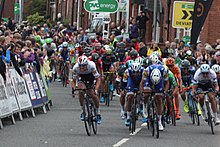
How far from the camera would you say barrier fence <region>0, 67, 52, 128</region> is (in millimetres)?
18984

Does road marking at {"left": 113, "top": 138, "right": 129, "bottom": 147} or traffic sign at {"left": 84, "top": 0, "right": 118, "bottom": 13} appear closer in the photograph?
road marking at {"left": 113, "top": 138, "right": 129, "bottom": 147}

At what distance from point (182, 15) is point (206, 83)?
12351 millimetres

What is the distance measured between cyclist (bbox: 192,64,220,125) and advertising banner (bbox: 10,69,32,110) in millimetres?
4097

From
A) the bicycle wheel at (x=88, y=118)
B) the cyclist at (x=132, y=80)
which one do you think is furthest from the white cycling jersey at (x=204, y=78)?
the bicycle wheel at (x=88, y=118)

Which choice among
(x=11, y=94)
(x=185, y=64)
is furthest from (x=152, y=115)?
(x=185, y=64)

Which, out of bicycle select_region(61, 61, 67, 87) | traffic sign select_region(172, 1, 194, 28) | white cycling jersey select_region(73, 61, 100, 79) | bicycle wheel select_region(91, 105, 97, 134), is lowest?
bicycle select_region(61, 61, 67, 87)

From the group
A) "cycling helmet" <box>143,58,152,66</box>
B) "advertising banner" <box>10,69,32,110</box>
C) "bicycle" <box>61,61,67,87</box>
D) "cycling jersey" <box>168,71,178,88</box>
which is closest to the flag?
"bicycle" <box>61,61,67,87</box>

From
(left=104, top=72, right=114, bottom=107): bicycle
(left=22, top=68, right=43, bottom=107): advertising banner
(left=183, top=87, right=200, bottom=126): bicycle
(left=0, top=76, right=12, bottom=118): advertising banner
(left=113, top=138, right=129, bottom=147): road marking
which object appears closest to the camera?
(left=113, top=138, right=129, bottom=147): road marking

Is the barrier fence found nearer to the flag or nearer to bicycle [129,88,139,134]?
bicycle [129,88,139,134]

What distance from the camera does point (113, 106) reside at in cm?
→ 2622

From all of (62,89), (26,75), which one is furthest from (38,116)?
(62,89)

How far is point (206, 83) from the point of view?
765 inches

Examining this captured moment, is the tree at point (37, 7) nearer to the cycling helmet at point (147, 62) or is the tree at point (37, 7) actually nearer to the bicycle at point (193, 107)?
the bicycle at point (193, 107)

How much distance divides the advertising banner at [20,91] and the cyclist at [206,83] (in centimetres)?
410
